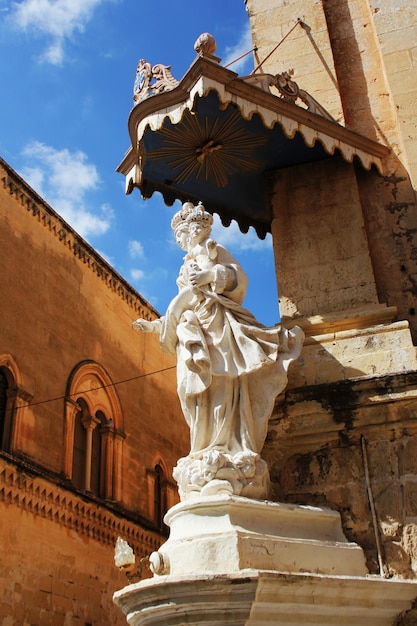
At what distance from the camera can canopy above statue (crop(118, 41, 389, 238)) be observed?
6445mm

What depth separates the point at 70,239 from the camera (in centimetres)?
1759

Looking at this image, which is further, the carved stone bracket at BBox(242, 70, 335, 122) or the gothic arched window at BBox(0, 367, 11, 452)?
the gothic arched window at BBox(0, 367, 11, 452)

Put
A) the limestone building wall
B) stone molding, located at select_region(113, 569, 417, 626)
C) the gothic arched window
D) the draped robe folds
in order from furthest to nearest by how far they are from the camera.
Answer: the gothic arched window, the limestone building wall, the draped robe folds, stone molding, located at select_region(113, 569, 417, 626)

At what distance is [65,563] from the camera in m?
14.0

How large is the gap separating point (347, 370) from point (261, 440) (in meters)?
1.21

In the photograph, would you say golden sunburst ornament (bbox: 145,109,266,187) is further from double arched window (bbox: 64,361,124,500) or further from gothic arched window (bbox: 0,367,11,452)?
double arched window (bbox: 64,361,124,500)

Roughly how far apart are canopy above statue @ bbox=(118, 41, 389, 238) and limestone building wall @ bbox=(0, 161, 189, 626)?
7.14m

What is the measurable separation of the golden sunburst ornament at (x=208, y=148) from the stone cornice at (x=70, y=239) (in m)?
8.64

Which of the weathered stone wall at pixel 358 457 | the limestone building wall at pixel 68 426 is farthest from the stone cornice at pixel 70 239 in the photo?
the weathered stone wall at pixel 358 457

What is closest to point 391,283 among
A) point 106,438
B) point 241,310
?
point 241,310

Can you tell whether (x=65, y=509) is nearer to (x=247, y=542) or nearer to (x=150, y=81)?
(x=150, y=81)

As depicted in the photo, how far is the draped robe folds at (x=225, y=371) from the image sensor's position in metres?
5.08

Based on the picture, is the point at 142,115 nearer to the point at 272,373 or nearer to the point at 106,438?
the point at 272,373

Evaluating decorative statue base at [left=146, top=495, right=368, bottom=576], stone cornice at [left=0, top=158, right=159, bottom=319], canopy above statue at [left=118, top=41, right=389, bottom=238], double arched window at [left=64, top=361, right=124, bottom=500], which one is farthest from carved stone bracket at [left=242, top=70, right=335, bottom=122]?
double arched window at [left=64, top=361, right=124, bottom=500]
